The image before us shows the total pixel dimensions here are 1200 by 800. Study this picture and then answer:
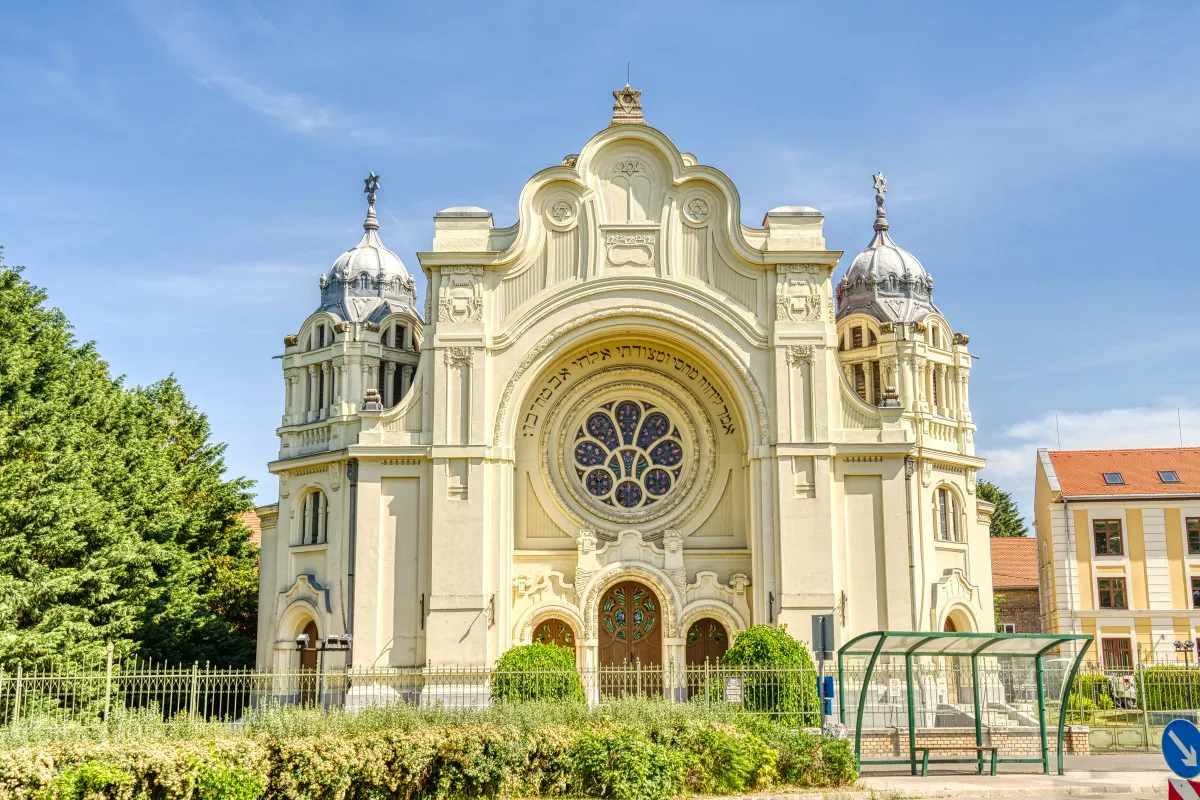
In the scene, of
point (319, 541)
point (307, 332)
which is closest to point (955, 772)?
point (319, 541)

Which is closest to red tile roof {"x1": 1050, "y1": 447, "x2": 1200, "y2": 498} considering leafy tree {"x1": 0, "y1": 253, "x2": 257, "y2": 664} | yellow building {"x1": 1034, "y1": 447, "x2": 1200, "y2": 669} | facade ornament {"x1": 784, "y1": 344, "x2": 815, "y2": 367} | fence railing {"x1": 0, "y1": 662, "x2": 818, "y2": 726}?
yellow building {"x1": 1034, "y1": 447, "x2": 1200, "y2": 669}

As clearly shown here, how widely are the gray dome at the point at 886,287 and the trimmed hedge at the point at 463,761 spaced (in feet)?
67.4

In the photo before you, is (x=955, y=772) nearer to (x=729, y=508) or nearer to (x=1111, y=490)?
(x=729, y=508)

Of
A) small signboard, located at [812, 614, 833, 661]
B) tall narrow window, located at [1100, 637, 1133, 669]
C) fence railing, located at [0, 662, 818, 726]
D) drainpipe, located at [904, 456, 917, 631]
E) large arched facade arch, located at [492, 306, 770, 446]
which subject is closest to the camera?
small signboard, located at [812, 614, 833, 661]

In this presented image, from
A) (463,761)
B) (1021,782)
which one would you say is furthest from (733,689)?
(463,761)

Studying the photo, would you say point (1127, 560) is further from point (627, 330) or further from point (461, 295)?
point (461, 295)

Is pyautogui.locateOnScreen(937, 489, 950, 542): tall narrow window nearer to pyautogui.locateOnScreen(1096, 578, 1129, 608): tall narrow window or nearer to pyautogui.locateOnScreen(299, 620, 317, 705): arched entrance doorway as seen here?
pyautogui.locateOnScreen(1096, 578, 1129, 608): tall narrow window

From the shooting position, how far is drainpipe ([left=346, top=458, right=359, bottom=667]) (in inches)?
1328

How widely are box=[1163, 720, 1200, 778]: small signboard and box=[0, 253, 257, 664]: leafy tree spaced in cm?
2617

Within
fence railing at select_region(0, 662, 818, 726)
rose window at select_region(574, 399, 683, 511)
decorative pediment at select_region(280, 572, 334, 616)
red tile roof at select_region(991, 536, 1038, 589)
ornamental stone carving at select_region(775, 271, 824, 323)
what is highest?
ornamental stone carving at select_region(775, 271, 824, 323)

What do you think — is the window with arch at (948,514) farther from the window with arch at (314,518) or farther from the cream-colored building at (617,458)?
the window with arch at (314,518)

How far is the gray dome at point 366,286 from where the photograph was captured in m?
39.1

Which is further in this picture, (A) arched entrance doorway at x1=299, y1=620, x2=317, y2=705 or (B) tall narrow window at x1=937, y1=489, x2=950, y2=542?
(B) tall narrow window at x1=937, y1=489, x2=950, y2=542

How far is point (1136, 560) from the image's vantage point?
150 ft
